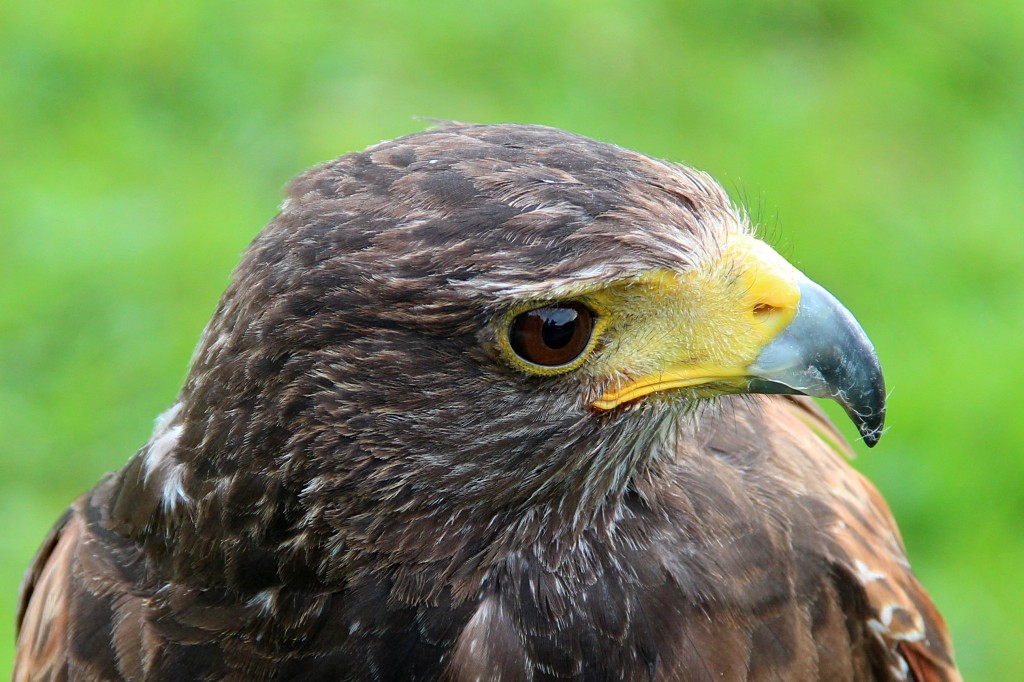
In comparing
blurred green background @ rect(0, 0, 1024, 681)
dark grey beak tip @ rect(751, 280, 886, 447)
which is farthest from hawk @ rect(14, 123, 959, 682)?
blurred green background @ rect(0, 0, 1024, 681)

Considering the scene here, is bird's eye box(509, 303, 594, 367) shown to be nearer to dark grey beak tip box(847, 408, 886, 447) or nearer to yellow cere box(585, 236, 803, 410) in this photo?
yellow cere box(585, 236, 803, 410)

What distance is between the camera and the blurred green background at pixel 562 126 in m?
6.71

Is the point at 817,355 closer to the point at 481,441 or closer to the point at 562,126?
the point at 481,441

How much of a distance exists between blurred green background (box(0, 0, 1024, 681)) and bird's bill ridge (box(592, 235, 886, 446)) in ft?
11.5

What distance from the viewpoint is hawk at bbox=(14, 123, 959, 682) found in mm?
3090

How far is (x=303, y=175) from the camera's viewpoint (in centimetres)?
344

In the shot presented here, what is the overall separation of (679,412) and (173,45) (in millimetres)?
5658

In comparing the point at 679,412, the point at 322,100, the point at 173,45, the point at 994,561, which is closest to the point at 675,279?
the point at 679,412

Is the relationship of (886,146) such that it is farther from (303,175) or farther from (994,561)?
(303,175)

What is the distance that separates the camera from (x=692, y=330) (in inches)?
125

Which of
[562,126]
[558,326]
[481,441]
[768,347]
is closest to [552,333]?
[558,326]

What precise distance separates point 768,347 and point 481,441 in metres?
0.69

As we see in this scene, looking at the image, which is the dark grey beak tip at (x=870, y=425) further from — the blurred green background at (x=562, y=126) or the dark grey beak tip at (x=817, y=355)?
the blurred green background at (x=562, y=126)

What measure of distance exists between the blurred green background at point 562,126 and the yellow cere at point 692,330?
3.61 m
